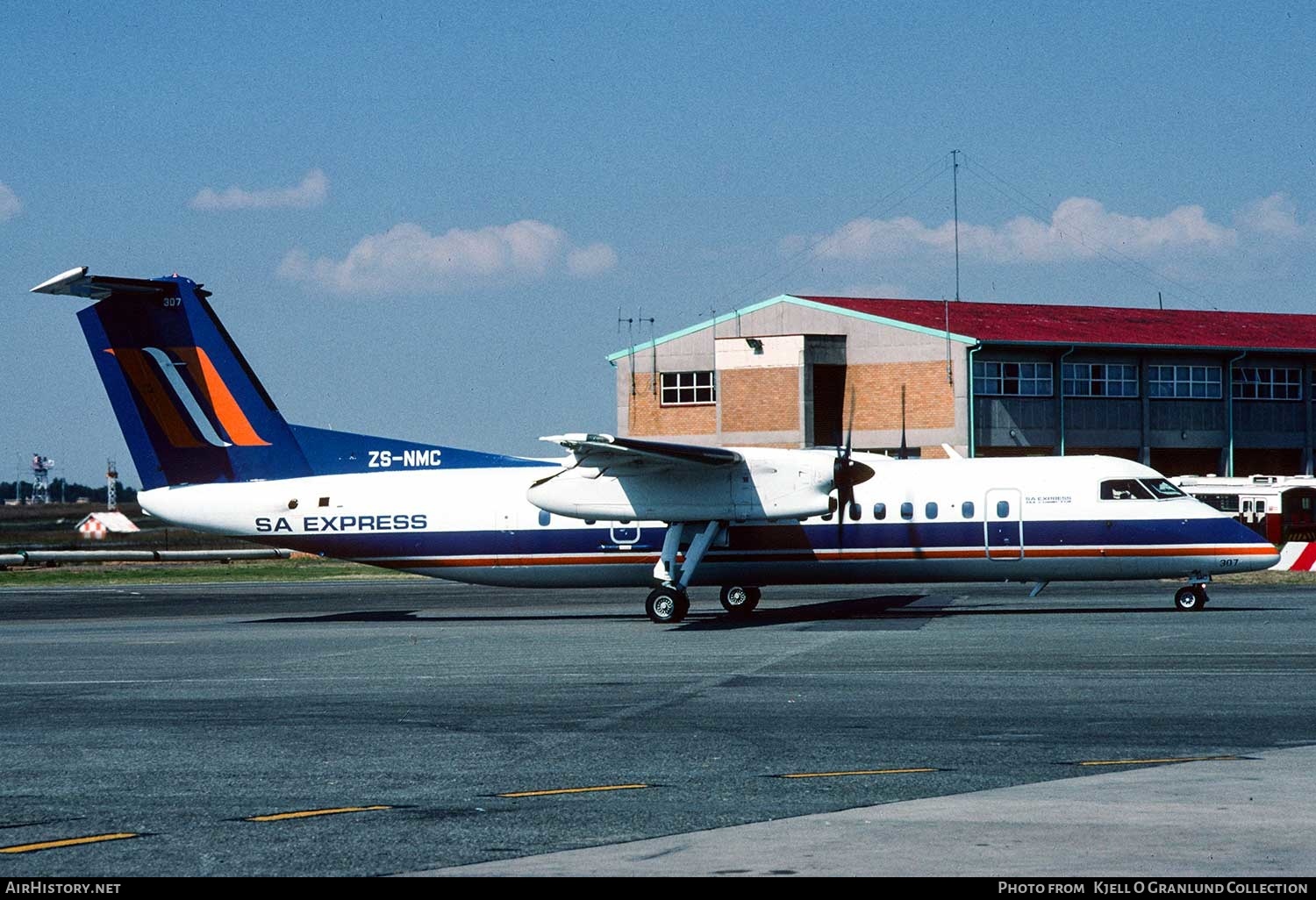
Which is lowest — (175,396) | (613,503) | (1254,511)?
(1254,511)

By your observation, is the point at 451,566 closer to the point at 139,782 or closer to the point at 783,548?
the point at 783,548

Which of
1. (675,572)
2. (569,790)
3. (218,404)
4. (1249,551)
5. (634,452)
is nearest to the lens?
(569,790)

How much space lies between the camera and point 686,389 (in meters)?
73.2

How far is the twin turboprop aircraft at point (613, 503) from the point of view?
3011 centimetres

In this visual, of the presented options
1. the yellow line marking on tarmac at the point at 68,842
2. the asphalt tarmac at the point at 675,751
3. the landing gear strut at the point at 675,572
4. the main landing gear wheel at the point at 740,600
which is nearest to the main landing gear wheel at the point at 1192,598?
the asphalt tarmac at the point at 675,751

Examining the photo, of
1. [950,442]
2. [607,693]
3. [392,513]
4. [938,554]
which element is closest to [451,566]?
[392,513]

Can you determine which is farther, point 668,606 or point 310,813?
point 668,606

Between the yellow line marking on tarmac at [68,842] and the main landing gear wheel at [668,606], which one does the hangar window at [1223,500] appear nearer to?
the main landing gear wheel at [668,606]

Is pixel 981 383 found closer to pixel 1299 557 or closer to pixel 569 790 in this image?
pixel 1299 557

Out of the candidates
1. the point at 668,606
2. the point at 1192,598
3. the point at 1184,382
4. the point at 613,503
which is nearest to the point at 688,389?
the point at 1184,382

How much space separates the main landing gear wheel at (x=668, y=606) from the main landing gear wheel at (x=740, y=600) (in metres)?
2.55

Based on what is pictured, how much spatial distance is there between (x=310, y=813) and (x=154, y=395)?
890 inches

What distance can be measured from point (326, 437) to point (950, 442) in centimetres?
3910
